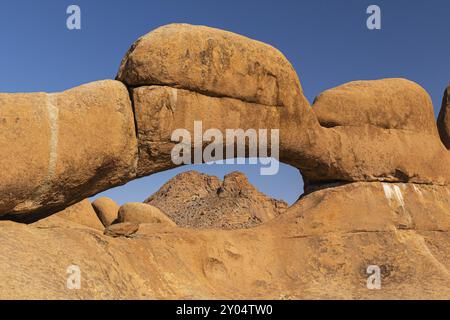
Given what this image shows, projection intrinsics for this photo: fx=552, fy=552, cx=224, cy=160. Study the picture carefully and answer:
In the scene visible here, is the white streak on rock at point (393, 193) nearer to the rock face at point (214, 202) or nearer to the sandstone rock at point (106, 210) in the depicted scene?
the sandstone rock at point (106, 210)

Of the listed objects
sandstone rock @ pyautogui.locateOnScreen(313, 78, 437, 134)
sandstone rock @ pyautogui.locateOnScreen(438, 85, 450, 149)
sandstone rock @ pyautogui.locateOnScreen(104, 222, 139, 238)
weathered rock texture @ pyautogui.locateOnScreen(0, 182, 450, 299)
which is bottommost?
weathered rock texture @ pyautogui.locateOnScreen(0, 182, 450, 299)

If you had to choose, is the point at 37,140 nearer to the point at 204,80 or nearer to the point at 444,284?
the point at 204,80

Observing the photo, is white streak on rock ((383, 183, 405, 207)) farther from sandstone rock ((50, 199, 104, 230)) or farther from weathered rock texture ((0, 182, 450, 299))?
sandstone rock ((50, 199, 104, 230))

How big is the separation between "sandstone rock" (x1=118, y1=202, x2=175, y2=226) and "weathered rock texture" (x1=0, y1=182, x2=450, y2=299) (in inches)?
215

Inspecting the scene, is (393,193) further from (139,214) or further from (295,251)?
(139,214)

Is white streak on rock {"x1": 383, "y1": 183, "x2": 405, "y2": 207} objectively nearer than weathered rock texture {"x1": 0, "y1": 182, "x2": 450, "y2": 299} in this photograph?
No

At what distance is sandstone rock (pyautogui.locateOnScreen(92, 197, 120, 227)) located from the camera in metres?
17.6

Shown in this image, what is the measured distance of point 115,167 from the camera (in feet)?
27.5

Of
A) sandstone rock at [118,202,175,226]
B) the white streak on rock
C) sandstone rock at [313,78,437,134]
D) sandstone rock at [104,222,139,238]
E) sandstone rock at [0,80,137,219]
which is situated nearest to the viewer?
sandstone rock at [0,80,137,219]

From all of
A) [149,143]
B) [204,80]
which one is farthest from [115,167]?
[204,80]

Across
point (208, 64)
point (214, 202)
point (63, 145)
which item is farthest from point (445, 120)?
point (214, 202)

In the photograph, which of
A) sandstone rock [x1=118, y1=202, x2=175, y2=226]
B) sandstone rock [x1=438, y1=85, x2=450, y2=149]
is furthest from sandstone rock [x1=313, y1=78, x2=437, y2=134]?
sandstone rock [x1=118, y1=202, x2=175, y2=226]
